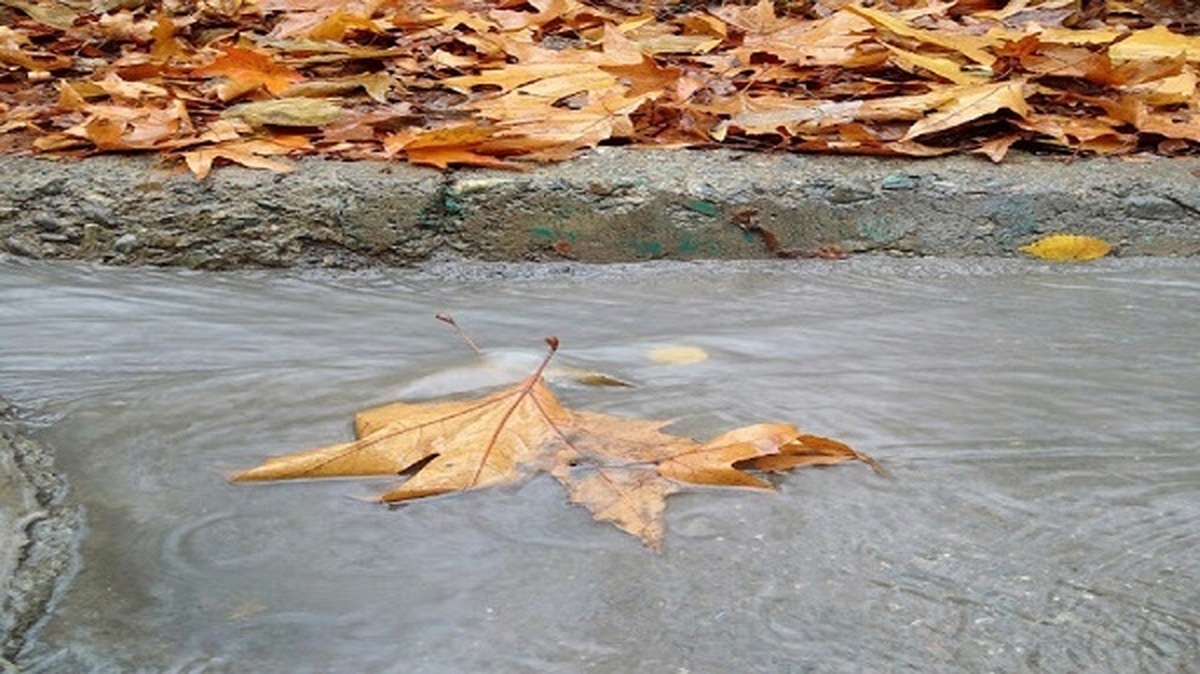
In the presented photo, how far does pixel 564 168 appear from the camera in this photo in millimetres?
2055

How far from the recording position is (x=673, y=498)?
1.21 m

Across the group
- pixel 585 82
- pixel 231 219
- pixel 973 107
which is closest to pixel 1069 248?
pixel 973 107

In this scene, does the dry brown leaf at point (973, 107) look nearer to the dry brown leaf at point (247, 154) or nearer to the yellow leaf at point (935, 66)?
the yellow leaf at point (935, 66)

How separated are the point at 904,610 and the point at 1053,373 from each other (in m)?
0.56

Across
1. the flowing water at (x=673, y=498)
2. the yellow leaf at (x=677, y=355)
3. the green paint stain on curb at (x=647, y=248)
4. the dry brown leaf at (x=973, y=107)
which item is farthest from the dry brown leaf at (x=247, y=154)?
the dry brown leaf at (x=973, y=107)

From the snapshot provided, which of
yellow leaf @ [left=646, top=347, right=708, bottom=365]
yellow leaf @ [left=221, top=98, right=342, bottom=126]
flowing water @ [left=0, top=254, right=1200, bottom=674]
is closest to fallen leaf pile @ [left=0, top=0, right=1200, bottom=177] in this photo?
yellow leaf @ [left=221, top=98, right=342, bottom=126]

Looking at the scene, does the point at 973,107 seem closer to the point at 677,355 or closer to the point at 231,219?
the point at 677,355

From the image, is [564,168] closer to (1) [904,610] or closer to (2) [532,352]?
(2) [532,352]

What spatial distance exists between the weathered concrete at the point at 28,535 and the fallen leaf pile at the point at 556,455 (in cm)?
15

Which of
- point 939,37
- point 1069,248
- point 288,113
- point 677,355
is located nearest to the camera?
point 677,355

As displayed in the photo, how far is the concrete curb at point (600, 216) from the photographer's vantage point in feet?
6.56

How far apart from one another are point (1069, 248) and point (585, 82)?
32.2 inches

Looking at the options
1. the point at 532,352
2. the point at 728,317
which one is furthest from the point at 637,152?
the point at 532,352

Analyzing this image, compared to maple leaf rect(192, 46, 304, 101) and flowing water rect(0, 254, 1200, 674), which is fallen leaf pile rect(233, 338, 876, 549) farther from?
maple leaf rect(192, 46, 304, 101)
